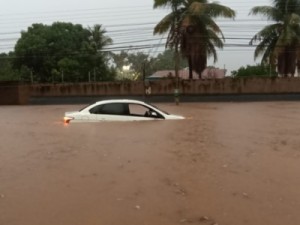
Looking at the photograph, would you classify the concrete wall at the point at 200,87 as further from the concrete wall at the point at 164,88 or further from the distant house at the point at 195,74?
the distant house at the point at 195,74

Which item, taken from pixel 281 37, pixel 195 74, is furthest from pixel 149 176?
pixel 195 74

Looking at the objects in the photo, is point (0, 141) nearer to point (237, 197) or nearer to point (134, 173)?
point (134, 173)

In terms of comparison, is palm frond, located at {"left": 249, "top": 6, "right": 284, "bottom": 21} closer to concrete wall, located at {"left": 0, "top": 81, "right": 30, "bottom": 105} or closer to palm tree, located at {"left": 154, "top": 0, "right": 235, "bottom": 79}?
palm tree, located at {"left": 154, "top": 0, "right": 235, "bottom": 79}

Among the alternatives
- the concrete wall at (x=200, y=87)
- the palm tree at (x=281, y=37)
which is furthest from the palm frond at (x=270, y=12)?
the concrete wall at (x=200, y=87)

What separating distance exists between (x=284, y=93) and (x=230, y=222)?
26928mm

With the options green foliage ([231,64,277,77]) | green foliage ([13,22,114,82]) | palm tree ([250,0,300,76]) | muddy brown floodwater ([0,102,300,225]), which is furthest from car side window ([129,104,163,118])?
green foliage ([13,22,114,82])

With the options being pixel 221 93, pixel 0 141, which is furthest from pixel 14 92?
pixel 0 141

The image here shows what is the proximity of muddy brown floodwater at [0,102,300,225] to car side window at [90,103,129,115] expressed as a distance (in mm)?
633

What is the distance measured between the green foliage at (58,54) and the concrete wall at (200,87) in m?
8.57

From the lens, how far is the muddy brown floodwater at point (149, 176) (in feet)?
20.2

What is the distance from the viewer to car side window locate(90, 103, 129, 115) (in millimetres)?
15390

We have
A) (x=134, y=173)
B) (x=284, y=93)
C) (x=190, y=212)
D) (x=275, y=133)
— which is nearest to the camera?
(x=190, y=212)

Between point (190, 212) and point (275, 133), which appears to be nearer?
point (190, 212)

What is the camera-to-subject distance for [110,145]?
11805 millimetres
